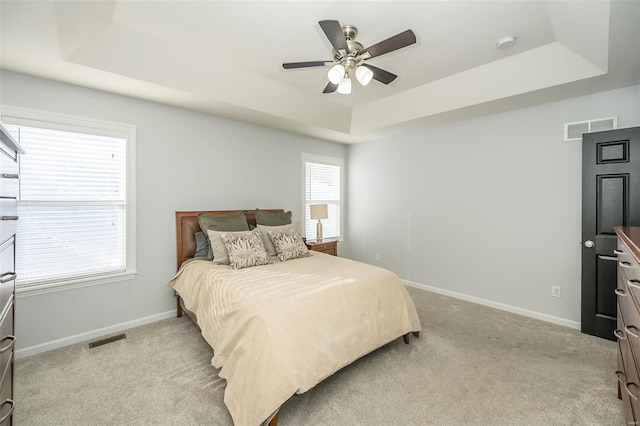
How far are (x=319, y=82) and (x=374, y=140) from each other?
72.8 inches

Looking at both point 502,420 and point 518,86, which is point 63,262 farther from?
point 518,86

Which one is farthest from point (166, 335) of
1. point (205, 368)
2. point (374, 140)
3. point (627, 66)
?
point (627, 66)

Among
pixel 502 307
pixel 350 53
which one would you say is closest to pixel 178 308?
pixel 350 53

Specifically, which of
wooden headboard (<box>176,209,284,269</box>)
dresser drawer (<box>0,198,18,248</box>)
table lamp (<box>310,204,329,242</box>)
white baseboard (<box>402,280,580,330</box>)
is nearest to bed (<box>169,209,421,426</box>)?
wooden headboard (<box>176,209,284,269</box>)

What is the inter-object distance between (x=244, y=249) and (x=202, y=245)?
2.16ft

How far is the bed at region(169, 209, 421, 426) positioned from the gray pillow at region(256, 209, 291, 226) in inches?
34.3

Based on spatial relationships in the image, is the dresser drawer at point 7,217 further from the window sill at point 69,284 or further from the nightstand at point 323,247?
the nightstand at point 323,247

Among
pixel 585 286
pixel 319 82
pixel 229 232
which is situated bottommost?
pixel 585 286

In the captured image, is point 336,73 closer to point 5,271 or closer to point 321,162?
point 5,271

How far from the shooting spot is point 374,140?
4863 millimetres

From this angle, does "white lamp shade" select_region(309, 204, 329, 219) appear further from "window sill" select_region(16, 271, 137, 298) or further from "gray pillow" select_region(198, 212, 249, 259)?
"window sill" select_region(16, 271, 137, 298)

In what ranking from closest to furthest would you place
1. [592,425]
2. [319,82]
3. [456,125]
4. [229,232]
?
1. [592,425]
2. [229,232]
3. [319,82]
4. [456,125]

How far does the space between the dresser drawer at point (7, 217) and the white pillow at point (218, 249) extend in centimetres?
160

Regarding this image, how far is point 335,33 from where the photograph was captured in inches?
71.8
